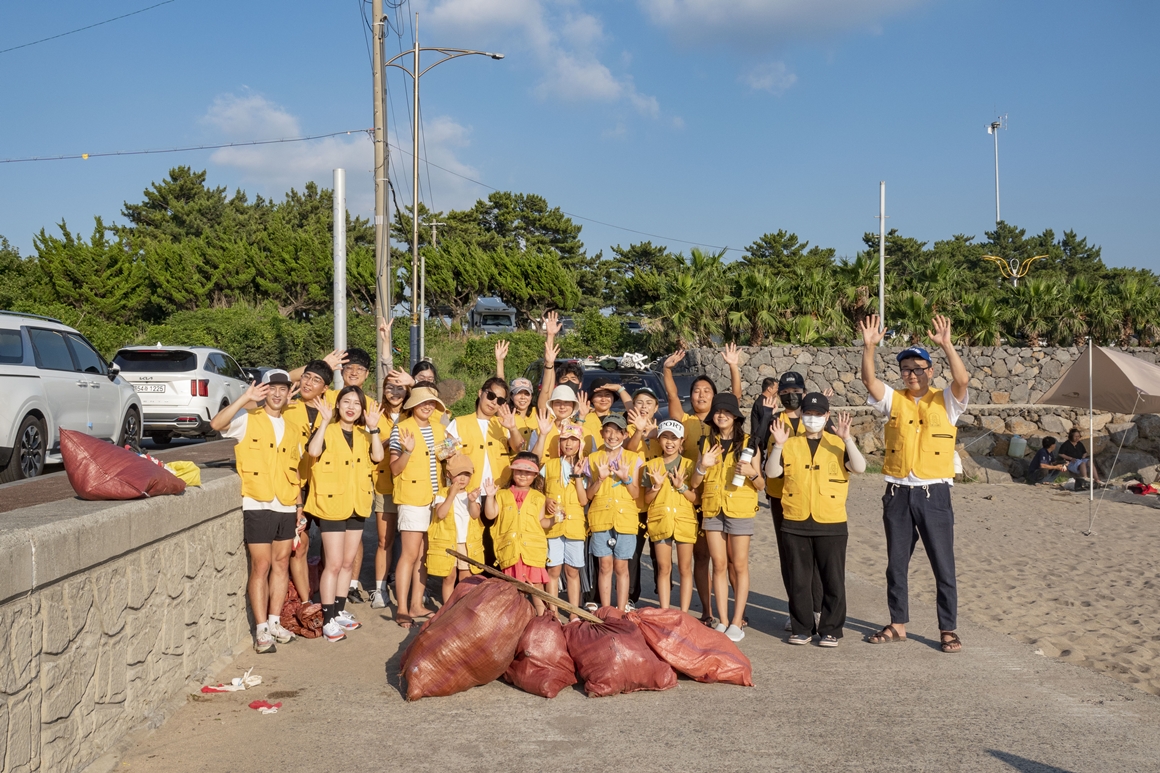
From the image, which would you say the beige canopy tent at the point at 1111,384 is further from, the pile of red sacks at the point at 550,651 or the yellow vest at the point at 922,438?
the pile of red sacks at the point at 550,651

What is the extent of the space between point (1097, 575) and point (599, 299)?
44790 millimetres

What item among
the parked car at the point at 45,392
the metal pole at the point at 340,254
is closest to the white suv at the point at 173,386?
Answer: the parked car at the point at 45,392

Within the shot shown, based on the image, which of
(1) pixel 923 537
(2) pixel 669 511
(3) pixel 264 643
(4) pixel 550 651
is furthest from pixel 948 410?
(3) pixel 264 643

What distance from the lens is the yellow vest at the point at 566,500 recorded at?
21.8 feet

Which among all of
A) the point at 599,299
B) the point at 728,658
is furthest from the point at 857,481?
the point at 599,299

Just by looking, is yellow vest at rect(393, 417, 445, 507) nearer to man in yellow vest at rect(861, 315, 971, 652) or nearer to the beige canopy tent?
man in yellow vest at rect(861, 315, 971, 652)

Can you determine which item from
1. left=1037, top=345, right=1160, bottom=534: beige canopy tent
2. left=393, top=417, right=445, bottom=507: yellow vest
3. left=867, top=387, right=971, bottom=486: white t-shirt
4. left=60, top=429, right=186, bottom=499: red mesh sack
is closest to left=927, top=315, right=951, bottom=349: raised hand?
left=867, top=387, right=971, bottom=486: white t-shirt

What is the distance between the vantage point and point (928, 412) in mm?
6543

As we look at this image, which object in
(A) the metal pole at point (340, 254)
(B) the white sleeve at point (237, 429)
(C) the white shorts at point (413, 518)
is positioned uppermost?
(A) the metal pole at point (340, 254)

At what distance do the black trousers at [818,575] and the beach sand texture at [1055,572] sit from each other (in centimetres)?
132

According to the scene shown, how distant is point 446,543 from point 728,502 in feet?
6.83

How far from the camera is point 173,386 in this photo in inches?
579

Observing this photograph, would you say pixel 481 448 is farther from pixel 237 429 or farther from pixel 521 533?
pixel 237 429

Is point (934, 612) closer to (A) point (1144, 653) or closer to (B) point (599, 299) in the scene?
(A) point (1144, 653)
